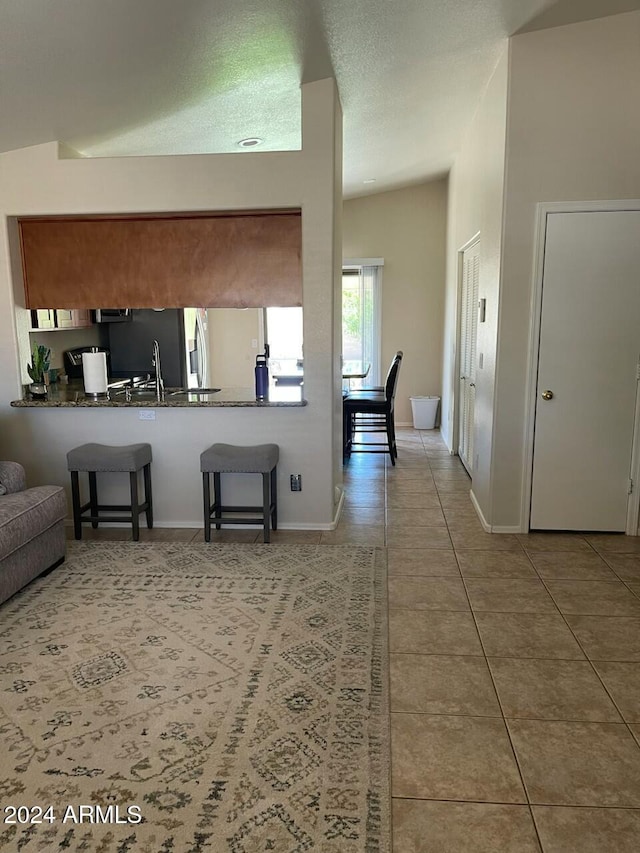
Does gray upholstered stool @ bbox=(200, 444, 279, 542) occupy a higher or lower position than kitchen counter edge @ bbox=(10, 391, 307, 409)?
lower

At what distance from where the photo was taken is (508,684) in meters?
2.51

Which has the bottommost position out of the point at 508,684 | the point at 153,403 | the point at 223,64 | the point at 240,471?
the point at 508,684

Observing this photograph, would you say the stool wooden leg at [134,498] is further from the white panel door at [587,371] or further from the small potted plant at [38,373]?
the white panel door at [587,371]

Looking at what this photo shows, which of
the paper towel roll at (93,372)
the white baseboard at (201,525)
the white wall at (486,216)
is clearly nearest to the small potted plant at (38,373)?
the paper towel roll at (93,372)

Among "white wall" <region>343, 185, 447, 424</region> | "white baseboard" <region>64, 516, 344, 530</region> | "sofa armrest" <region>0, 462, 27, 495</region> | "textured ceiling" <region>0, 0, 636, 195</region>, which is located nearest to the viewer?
"textured ceiling" <region>0, 0, 636, 195</region>

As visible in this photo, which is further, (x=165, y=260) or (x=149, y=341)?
(x=149, y=341)

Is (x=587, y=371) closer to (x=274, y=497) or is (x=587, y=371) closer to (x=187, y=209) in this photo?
(x=274, y=497)

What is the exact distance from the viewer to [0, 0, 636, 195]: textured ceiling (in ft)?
8.70

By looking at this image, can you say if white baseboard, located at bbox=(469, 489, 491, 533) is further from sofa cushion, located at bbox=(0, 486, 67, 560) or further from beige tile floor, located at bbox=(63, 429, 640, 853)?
sofa cushion, located at bbox=(0, 486, 67, 560)

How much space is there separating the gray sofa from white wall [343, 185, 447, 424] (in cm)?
515

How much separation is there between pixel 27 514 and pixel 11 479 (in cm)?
43

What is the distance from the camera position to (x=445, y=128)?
17.4 feet

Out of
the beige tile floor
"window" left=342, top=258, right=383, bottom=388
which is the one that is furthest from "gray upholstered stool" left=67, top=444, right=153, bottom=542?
"window" left=342, top=258, right=383, bottom=388

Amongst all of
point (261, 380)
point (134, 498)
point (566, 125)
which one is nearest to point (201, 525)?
point (134, 498)
